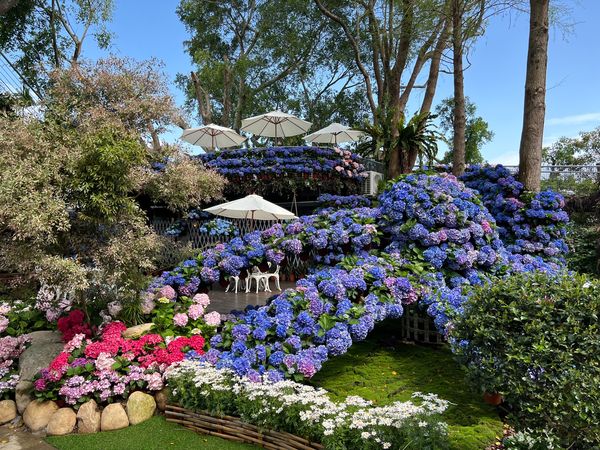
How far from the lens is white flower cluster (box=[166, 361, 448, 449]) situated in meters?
3.13

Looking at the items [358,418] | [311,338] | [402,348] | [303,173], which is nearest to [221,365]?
[311,338]

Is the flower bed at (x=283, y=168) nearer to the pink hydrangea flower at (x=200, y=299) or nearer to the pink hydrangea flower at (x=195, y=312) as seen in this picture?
the pink hydrangea flower at (x=200, y=299)

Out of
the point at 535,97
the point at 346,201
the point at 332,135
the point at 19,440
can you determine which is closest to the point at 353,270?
the point at 19,440

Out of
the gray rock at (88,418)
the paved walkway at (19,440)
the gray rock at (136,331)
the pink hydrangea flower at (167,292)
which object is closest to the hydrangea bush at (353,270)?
the pink hydrangea flower at (167,292)

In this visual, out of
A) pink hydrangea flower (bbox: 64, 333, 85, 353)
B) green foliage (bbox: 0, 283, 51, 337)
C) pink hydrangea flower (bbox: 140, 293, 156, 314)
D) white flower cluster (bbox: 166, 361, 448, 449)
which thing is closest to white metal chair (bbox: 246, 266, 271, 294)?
pink hydrangea flower (bbox: 140, 293, 156, 314)

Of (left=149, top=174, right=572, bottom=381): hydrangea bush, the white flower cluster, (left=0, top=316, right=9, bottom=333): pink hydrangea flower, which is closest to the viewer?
the white flower cluster

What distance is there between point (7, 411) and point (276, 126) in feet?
39.4

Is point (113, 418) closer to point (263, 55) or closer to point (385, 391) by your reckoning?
point (385, 391)

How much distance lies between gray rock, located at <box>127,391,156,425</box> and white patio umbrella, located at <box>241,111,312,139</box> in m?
11.4

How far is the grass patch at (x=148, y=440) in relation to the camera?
3.88 m

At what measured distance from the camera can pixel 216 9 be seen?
2327cm

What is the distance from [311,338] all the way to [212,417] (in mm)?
1133

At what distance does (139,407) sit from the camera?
4500mm

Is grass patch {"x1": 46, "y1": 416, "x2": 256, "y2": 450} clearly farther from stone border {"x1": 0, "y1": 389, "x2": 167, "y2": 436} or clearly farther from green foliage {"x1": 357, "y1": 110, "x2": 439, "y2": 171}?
green foliage {"x1": 357, "y1": 110, "x2": 439, "y2": 171}
